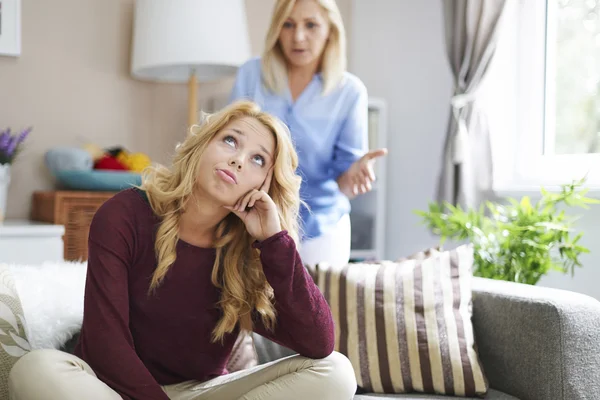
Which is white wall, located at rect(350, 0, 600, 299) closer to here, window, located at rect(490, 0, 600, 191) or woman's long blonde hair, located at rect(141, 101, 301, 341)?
window, located at rect(490, 0, 600, 191)

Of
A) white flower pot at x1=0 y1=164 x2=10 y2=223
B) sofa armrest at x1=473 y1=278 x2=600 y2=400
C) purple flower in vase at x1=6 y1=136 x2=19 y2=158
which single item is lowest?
sofa armrest at x1=473 y1=278 x2=600 y2=400

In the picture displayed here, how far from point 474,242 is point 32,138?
198cm

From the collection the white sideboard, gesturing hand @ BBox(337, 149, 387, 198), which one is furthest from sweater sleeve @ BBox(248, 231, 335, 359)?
the white sideboard

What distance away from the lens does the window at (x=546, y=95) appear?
9.06 feet

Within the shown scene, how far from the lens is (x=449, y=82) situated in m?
3.41

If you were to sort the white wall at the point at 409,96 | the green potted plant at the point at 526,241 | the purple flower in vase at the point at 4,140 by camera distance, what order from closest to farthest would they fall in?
the green potted plant at the point at 526,241 → the purple flower in vase at the point at 4,140 → the white wall at the point at 409,96

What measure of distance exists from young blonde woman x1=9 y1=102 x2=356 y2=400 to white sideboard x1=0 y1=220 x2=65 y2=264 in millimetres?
1224

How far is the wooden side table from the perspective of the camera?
2.79 metres

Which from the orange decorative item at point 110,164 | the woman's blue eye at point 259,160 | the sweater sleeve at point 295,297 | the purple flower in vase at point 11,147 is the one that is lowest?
the sweater sleeve at point 295,297

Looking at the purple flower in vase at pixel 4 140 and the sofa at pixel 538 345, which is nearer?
the sofa at pixel 538 345

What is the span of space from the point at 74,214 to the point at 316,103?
122cm

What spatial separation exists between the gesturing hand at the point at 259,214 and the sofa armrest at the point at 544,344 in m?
0.69

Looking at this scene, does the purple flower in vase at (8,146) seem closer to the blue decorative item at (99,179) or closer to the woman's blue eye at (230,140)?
the blue decorative item at (99,179)

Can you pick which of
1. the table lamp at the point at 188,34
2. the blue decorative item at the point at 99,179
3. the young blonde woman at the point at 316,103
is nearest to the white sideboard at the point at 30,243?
the blue decorative item at the point at 99,179
